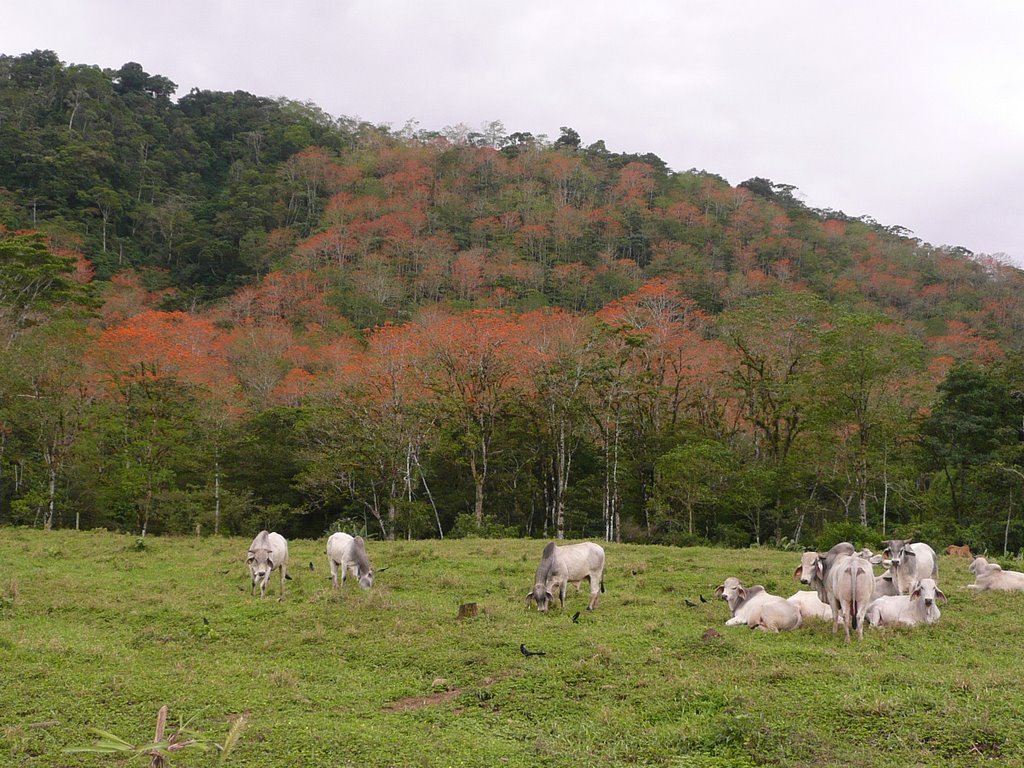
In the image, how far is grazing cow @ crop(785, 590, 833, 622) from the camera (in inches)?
436

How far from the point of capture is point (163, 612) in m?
12.0

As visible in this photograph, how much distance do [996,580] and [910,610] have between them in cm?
407

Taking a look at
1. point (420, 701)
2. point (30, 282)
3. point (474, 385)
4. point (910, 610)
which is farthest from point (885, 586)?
point (30, 282)

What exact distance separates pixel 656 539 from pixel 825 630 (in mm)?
18229

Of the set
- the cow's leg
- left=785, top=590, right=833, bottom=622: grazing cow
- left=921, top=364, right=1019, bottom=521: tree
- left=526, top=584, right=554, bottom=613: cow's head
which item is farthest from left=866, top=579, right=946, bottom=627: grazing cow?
left=921, top=364, right=1019, bottom=521: tree

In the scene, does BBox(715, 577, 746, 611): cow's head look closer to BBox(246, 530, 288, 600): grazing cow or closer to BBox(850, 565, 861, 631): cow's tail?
BBox(850, 565, 861, 631): cow's tail

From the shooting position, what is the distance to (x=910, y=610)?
1092cm

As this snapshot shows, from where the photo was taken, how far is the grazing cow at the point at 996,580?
44.4 feet

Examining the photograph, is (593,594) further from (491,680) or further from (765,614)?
(491,680)

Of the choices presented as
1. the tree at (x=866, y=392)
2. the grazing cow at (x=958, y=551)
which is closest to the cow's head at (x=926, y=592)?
the grazing cow at (x=958, y=551)

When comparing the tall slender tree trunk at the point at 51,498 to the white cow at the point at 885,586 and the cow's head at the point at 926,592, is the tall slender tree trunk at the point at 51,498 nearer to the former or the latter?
the white cow at the point at 885,586

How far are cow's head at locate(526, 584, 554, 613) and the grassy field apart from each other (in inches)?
7.7

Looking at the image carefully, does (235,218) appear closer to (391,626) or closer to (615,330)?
(615,330)

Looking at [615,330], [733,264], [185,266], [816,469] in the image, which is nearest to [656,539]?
[816,469]
